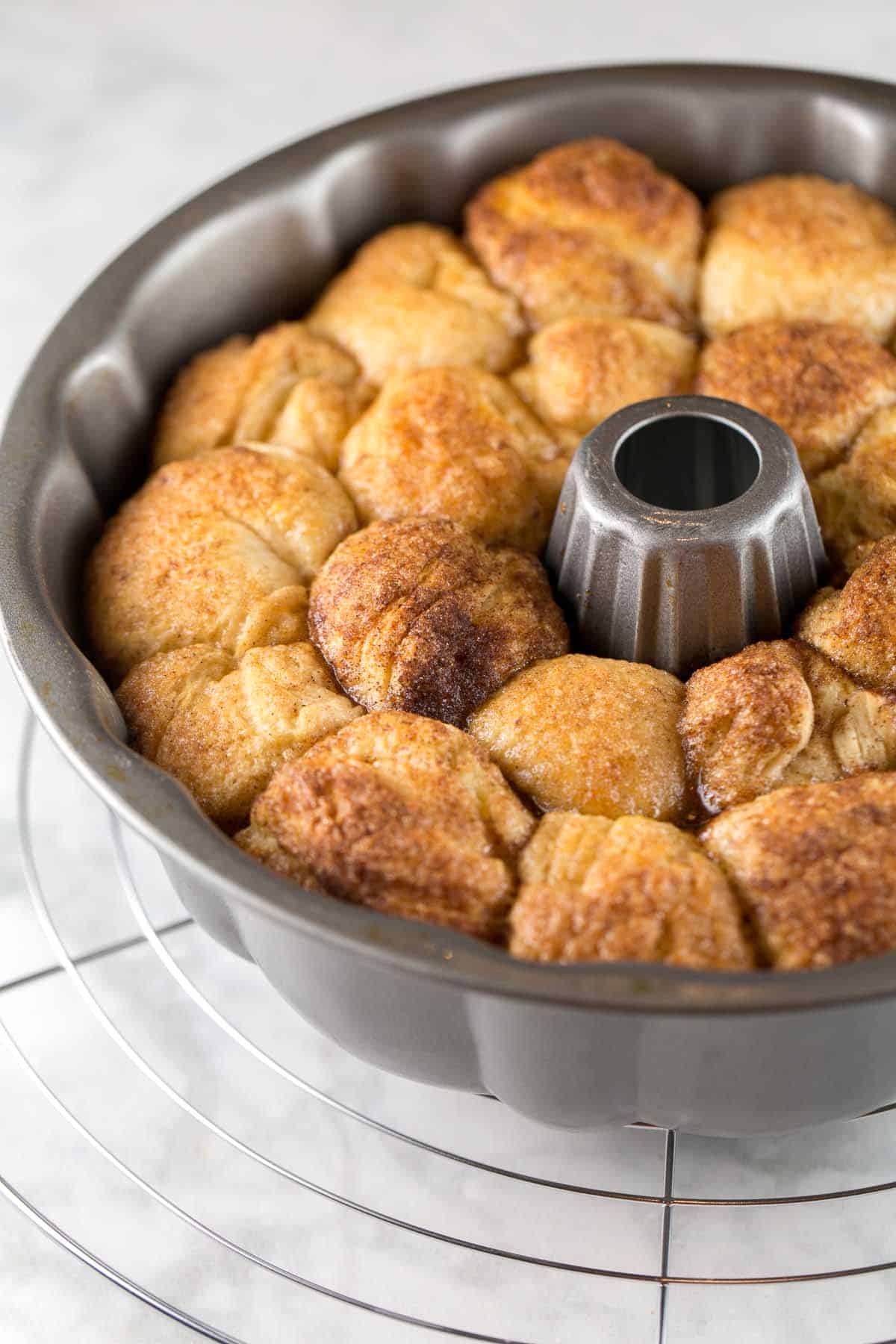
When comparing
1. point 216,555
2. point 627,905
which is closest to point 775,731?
point 627,905

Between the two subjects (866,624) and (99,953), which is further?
(99,953)

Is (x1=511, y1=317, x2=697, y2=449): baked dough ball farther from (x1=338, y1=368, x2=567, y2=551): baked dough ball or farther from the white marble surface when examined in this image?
the white marble surface

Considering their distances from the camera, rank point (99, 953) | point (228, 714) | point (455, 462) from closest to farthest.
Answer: point (228, 714), point (455, 462), point (99, 953)

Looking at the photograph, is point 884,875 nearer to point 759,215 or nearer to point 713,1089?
point 713,1089

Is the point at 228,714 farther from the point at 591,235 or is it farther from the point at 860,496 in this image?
the point at 591,235

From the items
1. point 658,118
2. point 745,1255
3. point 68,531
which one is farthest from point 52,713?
point 658,118

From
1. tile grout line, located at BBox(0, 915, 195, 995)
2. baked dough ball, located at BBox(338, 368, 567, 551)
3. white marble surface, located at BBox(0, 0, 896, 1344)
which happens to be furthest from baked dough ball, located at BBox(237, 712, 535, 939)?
tile grout line, located at BBox(0, 915, 195, 995)

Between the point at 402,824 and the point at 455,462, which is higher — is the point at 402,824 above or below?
below

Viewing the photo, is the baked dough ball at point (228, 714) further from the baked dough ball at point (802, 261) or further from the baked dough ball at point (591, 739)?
the baked dough ball at point (802, 261)
